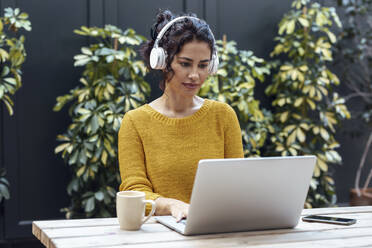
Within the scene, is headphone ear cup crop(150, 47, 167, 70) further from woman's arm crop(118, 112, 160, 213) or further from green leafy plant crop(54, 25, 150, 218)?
green leafy plant crop(54, 25, 150, 218)

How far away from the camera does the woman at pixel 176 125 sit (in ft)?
5.43

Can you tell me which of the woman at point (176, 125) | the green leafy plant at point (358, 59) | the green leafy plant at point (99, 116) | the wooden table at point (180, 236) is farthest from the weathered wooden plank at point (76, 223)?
the green leafy plant at point (358, 59)

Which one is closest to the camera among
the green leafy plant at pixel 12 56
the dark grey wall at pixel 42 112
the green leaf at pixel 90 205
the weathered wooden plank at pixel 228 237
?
the weathered wooden plank at pixel 228 237

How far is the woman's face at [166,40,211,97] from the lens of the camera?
1.64 m

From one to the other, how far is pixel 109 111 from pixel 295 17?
153cm

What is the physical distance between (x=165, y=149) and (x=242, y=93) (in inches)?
58.6

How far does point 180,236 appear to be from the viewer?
3.79ft

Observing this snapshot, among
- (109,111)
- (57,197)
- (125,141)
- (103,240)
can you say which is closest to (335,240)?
(103,240)

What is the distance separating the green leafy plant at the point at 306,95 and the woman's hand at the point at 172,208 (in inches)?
76.3

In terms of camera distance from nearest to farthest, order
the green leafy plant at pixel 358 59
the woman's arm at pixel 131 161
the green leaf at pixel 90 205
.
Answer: the woman's arm at pixel 131 161
the green leaf at pixel 90 205
the green leafy plant at pixel 358 59

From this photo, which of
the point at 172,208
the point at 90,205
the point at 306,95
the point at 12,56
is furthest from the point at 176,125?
the point at 306,95


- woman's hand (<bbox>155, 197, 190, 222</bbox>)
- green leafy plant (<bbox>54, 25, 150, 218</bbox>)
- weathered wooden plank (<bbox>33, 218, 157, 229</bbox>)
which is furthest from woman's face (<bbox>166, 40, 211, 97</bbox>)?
green leafy plant (<bbox>54, 25, 150, 218</bbox>)

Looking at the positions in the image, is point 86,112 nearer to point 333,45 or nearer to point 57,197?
point 57,197

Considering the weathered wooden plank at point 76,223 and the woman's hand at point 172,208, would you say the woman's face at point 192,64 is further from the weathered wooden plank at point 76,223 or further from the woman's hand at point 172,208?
the weathered wooden plank at point 76,223
